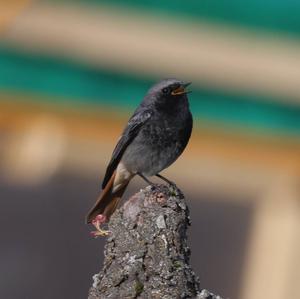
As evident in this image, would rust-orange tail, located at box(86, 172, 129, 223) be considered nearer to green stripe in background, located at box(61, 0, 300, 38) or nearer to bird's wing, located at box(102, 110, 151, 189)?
bird's wing, located at box(102, 110, 151, 189)

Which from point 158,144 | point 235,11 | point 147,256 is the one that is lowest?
point 147,256

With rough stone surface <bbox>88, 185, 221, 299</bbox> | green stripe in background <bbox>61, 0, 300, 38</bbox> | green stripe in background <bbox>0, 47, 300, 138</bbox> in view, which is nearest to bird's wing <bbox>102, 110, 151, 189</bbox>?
rough stone surface <bbox>88, 185, 221, 299</bbox>

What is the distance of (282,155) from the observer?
300 inches

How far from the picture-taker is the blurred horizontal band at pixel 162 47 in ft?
24.3

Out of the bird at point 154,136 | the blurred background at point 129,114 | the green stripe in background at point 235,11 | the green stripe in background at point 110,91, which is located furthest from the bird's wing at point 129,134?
the green stripe in background at point 235,11

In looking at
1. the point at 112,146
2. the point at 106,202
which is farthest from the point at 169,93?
the point at 112,146

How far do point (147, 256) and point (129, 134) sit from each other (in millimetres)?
2606

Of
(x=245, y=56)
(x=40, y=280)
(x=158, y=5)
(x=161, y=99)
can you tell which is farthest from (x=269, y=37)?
(x=161, y=99)

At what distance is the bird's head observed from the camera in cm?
468

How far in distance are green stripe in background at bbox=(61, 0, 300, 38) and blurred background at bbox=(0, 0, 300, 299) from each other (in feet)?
0.03

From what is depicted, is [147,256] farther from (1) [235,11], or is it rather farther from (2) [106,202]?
(1) [235,11]

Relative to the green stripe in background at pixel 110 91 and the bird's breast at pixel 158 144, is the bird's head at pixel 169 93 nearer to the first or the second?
the bird's breast at pixel 158 144

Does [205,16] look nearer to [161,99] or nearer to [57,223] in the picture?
[57,223]

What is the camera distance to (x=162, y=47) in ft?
24.9
